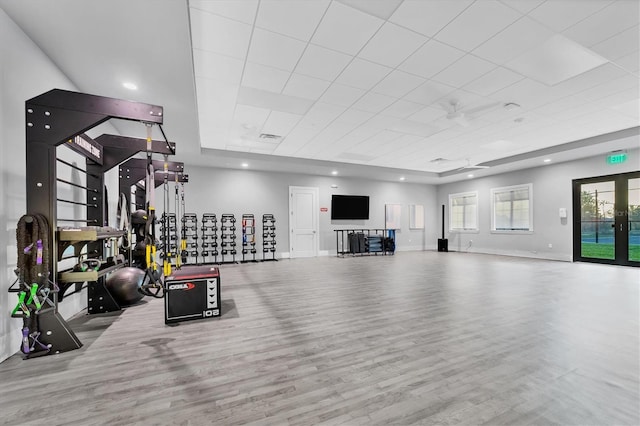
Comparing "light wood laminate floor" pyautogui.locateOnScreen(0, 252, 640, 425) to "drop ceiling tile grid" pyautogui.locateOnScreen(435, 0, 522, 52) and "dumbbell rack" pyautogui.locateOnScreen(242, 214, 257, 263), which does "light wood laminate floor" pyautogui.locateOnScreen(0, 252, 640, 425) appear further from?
"dumbbell rack" pyautogui.locateOnScreen(242, 214, 257, 263)

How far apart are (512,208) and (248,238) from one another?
29.7ft

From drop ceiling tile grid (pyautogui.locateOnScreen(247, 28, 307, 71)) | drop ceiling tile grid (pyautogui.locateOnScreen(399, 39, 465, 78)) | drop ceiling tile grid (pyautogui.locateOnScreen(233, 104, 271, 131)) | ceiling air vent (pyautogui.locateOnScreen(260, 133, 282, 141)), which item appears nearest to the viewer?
drop ceiling tile grid (pyautogui.locateOnScreen(247, 28, 307, 71))

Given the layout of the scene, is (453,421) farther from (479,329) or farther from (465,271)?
(465,271)

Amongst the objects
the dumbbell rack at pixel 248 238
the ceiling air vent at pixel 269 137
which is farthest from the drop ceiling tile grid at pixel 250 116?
the dumbbell rack at pixel 248 238

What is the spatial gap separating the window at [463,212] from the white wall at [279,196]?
5.49 feet

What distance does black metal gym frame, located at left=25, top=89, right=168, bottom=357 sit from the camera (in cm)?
232

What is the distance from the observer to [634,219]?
6.62 m

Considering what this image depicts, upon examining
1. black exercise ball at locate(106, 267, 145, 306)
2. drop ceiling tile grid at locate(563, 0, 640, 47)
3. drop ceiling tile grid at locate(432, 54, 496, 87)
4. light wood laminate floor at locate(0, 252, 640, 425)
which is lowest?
light wood laminate floor at locate(0, 252, 640, 425)

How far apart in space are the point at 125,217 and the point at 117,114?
6.12 ft

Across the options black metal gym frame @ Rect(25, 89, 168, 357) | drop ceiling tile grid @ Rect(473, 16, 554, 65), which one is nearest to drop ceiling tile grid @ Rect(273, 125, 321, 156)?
drop ceiling tile grid @ Rect(473, 16, 554, 65)

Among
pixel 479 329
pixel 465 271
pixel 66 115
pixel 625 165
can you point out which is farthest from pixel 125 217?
pixel 625 165

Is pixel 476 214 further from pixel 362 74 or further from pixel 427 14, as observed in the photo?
pixel 427 14

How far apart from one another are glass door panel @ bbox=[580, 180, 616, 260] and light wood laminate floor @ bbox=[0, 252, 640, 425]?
4.49 m

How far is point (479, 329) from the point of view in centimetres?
283
